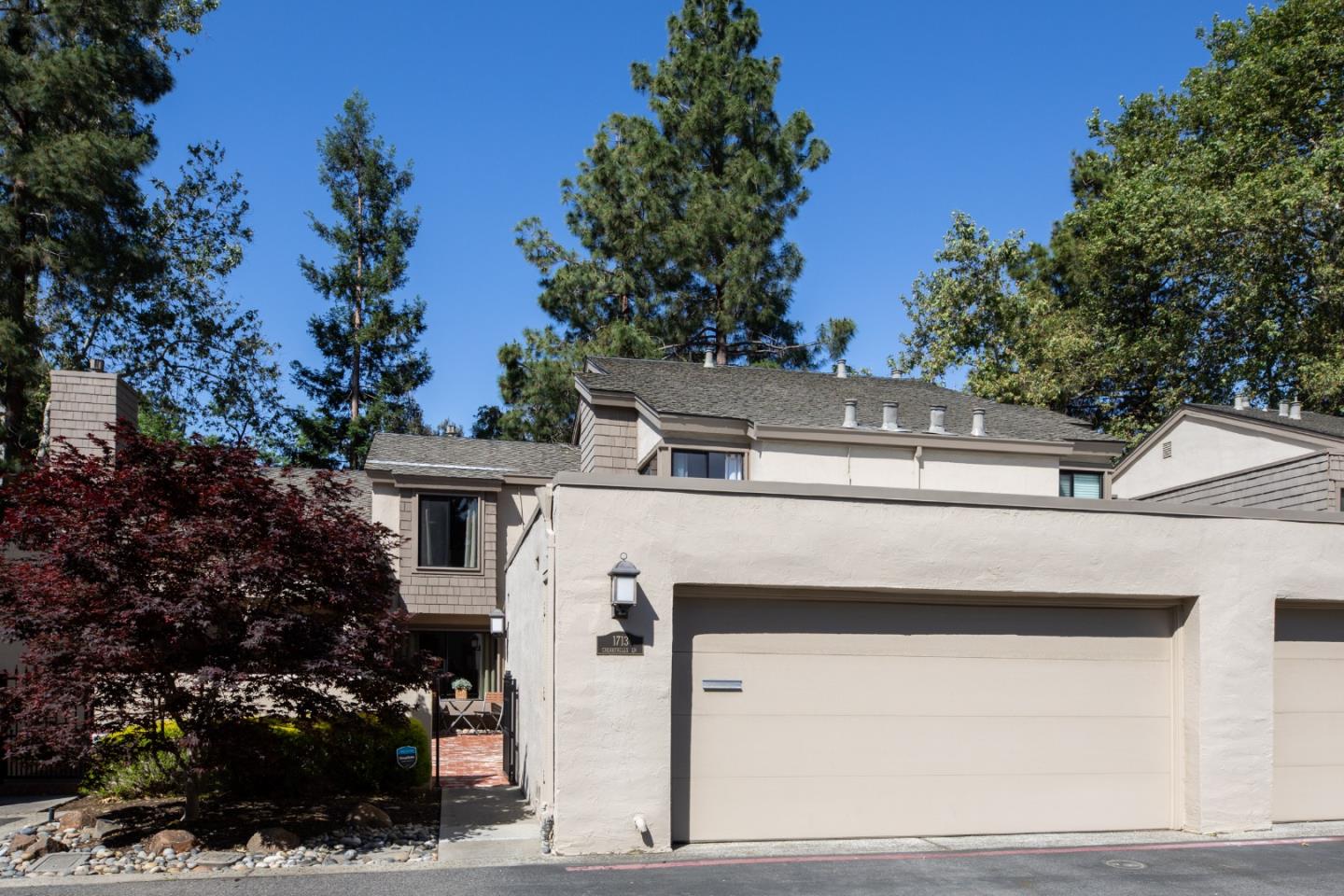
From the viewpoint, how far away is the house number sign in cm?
913

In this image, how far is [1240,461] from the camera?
1933 centimetres

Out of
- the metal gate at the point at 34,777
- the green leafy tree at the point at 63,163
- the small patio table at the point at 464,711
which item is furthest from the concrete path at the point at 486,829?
the green leafy tree at the point at 63,163

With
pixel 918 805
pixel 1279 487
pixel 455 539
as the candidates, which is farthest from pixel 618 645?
pixel 1279 487

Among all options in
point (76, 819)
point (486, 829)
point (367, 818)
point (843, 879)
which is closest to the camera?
point (843, 879)

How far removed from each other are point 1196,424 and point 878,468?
7.18 m

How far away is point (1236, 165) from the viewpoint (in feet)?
94.5

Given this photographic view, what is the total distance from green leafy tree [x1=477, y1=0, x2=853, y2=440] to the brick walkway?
15.2 metres

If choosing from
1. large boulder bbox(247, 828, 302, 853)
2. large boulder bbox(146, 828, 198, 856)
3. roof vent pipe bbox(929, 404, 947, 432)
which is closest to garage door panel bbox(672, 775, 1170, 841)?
large boulder bbox(247, 828, 302, 853)

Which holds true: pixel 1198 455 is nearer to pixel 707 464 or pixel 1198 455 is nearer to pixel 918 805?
pixel 707 464

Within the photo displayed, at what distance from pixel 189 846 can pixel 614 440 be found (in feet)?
36.9

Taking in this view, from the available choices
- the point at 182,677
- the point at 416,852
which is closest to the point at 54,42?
the point at 182,677

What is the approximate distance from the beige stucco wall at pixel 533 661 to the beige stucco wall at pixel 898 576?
0.52 metres

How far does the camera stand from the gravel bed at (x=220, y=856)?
8.84 meters

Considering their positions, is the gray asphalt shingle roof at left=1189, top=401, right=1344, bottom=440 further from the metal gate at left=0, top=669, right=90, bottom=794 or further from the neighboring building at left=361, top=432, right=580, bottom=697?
the metal gate at left=0, top=669, right=90, bottom=794
